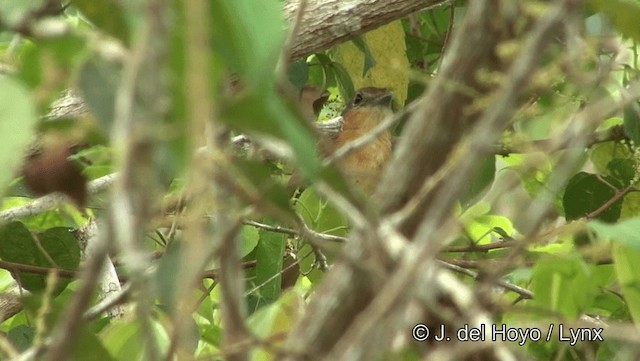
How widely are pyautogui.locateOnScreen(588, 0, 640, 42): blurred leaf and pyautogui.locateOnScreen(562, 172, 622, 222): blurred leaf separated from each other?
149cm

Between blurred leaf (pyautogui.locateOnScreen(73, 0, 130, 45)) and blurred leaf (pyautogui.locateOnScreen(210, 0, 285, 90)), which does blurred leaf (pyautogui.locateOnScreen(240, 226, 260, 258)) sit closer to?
blurred leaf (pyautogui.locateOnScreen(73, 0, 130, 45))

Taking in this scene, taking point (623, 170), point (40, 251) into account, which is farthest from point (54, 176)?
point (623, 170)

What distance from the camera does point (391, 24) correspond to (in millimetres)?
2193

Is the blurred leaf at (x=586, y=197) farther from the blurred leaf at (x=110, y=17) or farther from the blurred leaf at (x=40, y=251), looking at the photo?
the blurred leaf at (x=110, y=17)

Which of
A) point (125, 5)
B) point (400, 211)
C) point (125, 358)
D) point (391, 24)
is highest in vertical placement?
point (125, 5)

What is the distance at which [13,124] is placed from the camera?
0.60 m

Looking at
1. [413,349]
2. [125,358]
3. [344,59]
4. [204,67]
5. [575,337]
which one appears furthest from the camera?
[344,59]

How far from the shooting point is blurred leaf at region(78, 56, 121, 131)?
25.0 inches

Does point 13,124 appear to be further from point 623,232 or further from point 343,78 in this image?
point 343,78

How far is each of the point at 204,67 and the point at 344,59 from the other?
6.25 feet

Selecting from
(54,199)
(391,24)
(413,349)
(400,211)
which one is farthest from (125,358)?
(391,24)

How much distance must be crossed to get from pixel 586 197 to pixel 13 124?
1.74 m

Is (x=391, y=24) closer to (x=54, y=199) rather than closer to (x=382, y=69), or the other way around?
(x=382, y=69)

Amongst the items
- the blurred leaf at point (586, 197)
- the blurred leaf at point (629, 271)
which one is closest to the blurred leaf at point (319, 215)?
the blurred leaf at point (586, 197)
